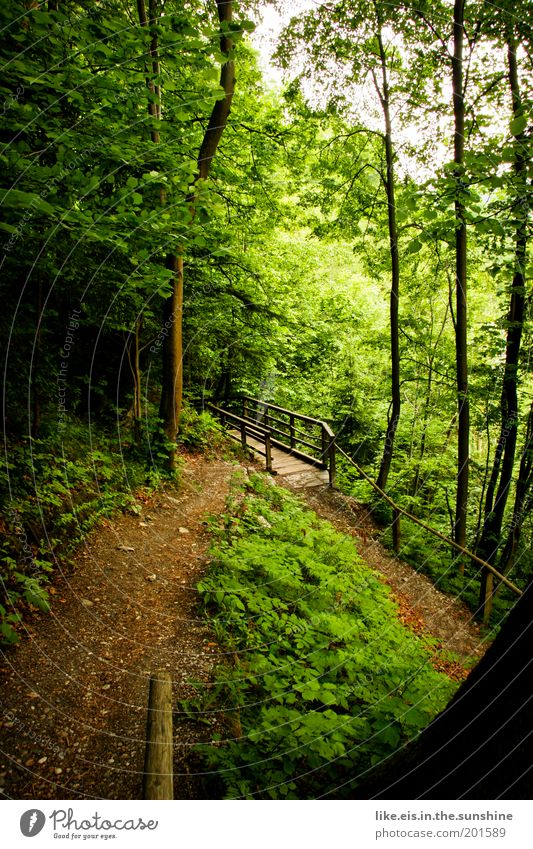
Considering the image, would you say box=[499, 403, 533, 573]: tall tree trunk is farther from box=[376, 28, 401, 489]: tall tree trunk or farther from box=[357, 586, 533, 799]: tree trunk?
box=[357, 586, 533, 799]: tree trunk

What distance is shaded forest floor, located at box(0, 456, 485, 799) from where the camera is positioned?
257cm

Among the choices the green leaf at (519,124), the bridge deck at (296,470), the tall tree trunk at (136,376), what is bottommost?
the bridge deck at (296,470)

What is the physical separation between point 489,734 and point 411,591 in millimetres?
6533

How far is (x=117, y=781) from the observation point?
2.56 meters

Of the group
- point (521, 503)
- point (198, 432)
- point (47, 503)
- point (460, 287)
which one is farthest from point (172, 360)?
point (521, 503)

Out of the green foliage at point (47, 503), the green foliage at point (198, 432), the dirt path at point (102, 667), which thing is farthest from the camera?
the green foliage at point (198, 432)

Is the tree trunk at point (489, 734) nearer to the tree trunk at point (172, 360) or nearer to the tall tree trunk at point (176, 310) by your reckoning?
the tall tree trunk at point (176, 310)

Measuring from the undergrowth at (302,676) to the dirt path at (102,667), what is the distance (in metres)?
0.30

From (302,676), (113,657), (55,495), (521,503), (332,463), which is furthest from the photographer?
(332,463)

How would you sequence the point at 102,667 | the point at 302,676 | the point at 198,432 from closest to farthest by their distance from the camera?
1. the point at 302,676
2. the point at 102,667
3. the point at 198,432

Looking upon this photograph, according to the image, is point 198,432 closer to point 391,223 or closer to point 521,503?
point 391,223

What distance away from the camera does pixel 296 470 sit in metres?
10.8

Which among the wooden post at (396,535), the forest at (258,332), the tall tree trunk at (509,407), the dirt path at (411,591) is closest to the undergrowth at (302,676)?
the forest at (258,332)

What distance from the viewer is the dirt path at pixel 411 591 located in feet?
20.1
